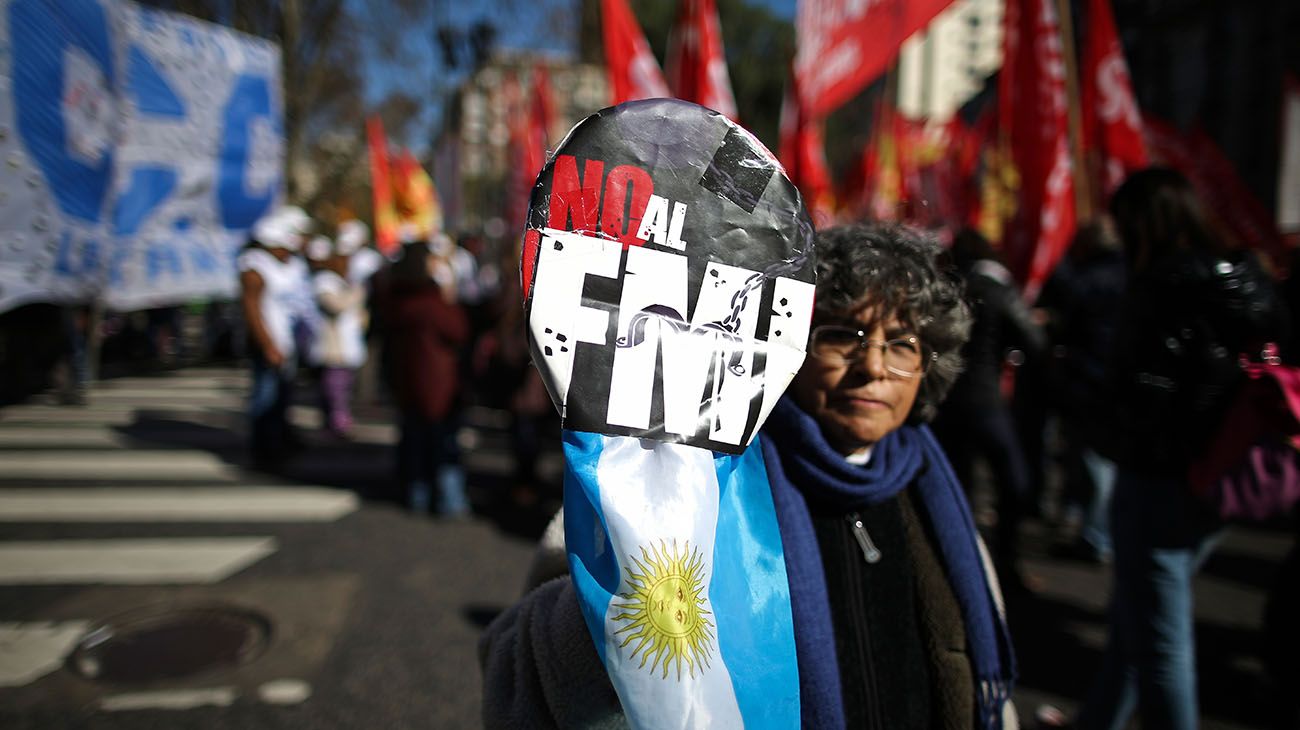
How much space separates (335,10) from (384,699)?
634 inches

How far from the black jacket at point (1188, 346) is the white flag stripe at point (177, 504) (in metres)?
4.73

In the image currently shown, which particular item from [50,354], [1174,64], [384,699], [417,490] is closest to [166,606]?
[384,699]

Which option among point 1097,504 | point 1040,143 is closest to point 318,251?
point 1040,143

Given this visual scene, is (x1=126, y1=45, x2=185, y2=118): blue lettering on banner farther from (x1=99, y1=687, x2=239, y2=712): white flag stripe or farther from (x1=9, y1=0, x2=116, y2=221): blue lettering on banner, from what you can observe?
(x1=99, y1=687, x2=239, y2=712): white flag stripe

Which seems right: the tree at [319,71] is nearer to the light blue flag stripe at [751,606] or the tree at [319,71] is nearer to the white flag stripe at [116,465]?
the white flag stripe at [116,465]

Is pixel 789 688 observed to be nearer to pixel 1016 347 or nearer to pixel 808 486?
pixel 808 486

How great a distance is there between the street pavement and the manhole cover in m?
0.01

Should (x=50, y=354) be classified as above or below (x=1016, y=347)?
below

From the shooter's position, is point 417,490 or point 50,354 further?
point 50,354

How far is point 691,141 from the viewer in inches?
41.1

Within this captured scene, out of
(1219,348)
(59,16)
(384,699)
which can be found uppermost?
(59,16)

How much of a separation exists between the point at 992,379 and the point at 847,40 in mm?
2151

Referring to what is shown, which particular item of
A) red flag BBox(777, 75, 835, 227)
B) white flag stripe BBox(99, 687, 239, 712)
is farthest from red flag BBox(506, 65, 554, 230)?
white flag stripe BBox(99, 687, 239, 712)

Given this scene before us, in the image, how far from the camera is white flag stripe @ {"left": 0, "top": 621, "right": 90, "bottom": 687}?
128 inches
